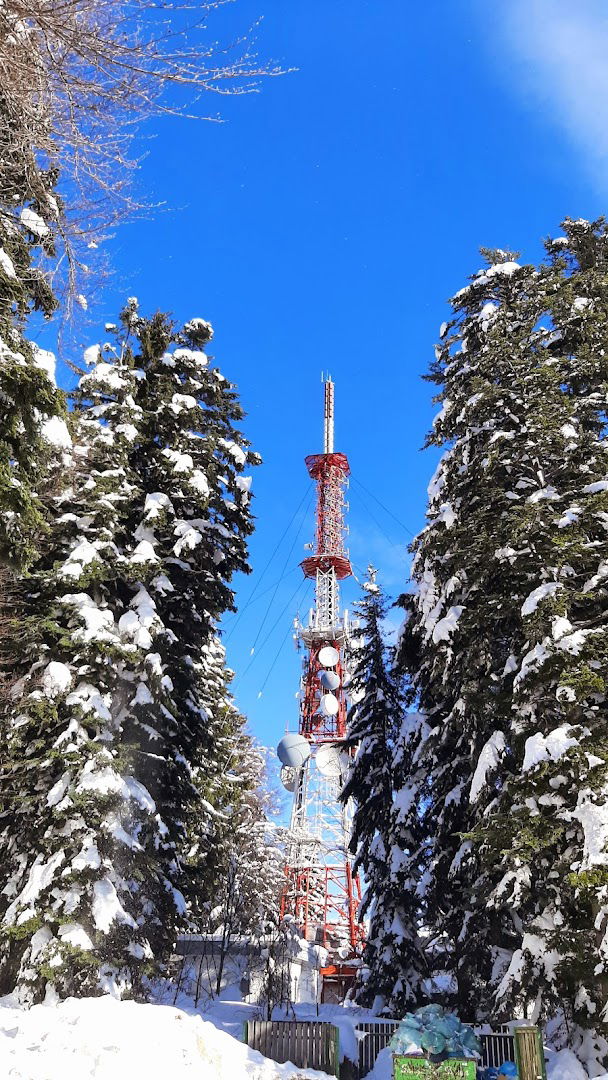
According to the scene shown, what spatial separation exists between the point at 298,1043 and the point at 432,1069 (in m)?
4.48

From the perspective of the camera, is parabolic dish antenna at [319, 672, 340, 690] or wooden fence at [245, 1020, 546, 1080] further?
parabolic dish antenna at [319, 672, 340, 690]

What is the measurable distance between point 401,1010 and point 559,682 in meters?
12.4

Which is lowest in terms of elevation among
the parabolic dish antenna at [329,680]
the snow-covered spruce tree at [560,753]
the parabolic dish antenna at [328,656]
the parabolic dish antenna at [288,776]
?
the snow-covered spruce tree at [560,753]

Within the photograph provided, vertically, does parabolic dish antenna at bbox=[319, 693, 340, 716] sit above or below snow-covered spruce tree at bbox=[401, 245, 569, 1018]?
above

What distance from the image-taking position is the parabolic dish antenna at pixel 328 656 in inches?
1697

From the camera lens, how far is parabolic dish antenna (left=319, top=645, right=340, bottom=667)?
4311 cm

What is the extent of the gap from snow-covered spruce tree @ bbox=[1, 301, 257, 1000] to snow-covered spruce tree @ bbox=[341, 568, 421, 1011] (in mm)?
6140

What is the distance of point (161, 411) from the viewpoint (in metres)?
17.4

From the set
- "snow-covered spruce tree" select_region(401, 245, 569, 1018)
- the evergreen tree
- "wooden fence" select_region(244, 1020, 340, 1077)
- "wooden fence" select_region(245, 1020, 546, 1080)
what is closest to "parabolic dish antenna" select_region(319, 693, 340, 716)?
the evergreen tree

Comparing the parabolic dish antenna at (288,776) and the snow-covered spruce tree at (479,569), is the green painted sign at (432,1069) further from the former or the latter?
the parabolic dish antenna at (288,776)

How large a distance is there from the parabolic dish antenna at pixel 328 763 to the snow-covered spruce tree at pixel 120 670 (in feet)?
85.4

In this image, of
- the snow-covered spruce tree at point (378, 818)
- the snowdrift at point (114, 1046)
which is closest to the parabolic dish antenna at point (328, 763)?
the snow-covered spruce tree at point (378, 818)

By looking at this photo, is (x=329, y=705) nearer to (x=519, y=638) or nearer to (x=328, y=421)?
(x=328, y=421)

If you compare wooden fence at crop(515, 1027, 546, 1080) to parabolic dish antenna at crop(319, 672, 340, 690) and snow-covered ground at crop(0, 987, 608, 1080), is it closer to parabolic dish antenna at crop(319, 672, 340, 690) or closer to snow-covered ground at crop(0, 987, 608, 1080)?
snow-covered ground at crop(0, 987, 608, 1080)
